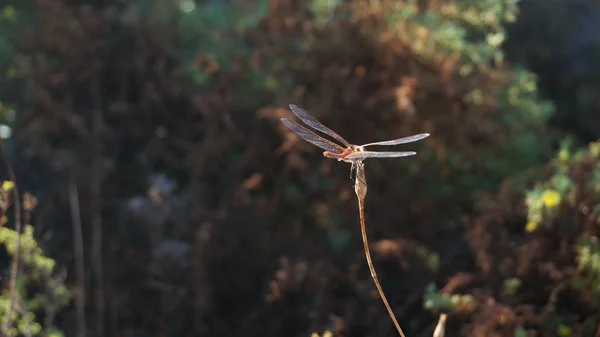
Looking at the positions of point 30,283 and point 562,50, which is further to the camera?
point 562,50

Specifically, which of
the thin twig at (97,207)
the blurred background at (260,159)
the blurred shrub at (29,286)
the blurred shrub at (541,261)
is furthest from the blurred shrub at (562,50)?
the blurred shrub at (29,286)

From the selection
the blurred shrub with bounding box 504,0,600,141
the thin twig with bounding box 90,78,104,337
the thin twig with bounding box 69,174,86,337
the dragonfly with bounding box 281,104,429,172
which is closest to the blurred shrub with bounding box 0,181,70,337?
the thin twig with bounding box 69,174,86,337

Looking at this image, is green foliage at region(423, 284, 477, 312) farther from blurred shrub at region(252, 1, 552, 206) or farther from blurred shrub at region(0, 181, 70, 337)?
blurred shrub at region(0, 181, 70, 337)

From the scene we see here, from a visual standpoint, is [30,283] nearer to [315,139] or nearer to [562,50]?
[315,139]

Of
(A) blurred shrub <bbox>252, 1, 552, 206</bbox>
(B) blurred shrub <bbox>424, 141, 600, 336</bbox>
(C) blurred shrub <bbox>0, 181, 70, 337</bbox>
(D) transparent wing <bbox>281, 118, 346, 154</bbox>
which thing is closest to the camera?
(D) transparent wing <bbox>281, 118, 346, 154</bbox>

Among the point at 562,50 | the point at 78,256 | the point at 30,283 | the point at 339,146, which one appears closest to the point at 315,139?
the point at 339,146
